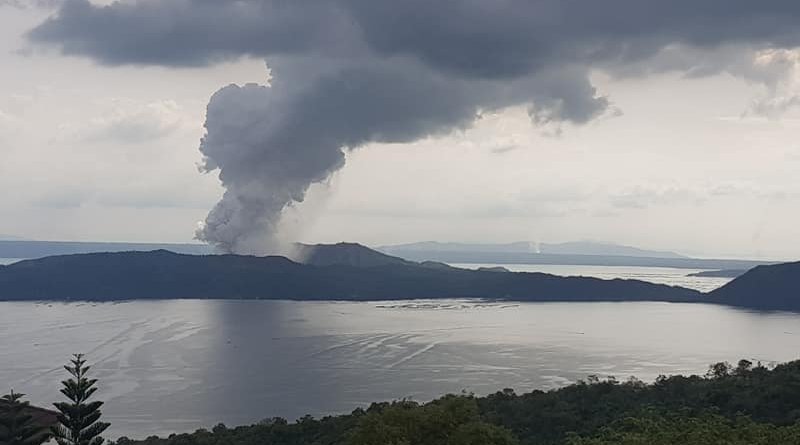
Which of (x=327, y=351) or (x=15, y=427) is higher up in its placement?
(x=15, y=427)

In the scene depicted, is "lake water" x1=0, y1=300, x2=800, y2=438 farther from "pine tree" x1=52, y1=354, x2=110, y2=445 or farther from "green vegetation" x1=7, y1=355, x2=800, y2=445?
"pine tree" x1=52, y1=354, x2=110, y2=445

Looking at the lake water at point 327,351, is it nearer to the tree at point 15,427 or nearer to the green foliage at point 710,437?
the tree at point 15,427

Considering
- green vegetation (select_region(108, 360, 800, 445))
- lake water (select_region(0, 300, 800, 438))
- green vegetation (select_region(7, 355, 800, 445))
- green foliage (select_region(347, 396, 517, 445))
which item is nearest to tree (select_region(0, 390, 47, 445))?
green vegetation (select_region(7, 355, 800, 445))

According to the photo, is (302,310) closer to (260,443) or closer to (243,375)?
(243,375)

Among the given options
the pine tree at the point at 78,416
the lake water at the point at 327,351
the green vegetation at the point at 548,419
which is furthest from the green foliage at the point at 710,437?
the lake water at the point at 327,351

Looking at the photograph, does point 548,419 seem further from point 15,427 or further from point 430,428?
point 15,427

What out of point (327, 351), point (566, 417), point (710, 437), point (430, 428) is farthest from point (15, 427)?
point (327, 351)

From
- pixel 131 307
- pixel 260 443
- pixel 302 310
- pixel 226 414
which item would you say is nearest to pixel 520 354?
pixel 226 414
